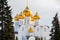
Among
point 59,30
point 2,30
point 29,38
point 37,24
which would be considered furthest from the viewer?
point 37,24

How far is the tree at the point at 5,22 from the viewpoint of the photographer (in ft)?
68.0

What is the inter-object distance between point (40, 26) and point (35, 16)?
4.86 meters

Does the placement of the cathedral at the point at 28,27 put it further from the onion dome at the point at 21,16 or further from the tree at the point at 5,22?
the tree at the point at 5,22

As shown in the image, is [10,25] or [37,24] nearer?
[10,25]

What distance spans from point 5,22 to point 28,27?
168ft

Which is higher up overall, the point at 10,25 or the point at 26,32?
the point at 10,25

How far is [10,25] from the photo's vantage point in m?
21.0

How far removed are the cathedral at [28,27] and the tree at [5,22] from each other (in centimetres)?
4852

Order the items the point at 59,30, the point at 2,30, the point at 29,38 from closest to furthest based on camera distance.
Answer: the point at 2,30, the point at 59,30, the point at 29,38

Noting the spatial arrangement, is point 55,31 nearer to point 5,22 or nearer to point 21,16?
point 5,22

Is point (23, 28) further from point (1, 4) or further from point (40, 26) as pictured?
point (1, 4)

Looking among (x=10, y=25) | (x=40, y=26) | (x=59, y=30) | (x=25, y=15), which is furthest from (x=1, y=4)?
(x=40, y=26)

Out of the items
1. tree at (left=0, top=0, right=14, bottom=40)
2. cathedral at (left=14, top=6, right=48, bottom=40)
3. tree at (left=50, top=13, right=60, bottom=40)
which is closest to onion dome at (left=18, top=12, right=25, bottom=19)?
cathedral at (left=14, top=6, right=48, bottom=40)

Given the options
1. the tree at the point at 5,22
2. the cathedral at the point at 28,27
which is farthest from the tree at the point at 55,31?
the cathedral at the point at 28,27
